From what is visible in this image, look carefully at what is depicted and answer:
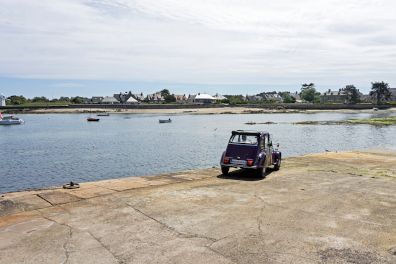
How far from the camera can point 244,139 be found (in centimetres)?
1853

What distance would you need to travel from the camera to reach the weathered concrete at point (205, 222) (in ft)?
28.1

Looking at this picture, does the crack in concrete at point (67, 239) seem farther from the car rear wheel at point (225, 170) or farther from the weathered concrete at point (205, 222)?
the car rear wheel at point (225, 170)

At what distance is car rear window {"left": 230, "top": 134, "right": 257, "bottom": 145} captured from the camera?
1834 centimetres

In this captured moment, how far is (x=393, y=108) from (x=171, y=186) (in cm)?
19921

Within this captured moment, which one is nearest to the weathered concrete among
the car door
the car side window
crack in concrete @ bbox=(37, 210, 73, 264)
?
crack in concrete @ bbox=(37, 210, 73, 264)

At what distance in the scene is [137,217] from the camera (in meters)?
11.3

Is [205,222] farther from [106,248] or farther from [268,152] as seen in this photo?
[268,152]

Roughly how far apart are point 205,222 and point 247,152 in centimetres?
761

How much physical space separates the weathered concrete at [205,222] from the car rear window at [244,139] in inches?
70.7

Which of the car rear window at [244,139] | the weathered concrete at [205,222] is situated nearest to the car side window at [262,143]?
the car rear window at [244,139]

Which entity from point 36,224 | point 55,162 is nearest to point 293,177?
point 36,224

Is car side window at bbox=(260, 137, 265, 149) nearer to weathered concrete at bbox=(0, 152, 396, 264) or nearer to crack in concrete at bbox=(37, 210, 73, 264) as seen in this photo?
weathered concrete at bbox=(0, 152, 396, 264)

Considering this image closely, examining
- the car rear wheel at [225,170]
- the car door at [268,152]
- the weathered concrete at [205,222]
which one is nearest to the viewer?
the weathered concrete at [205,222]

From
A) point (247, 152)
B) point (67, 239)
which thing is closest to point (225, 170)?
point (247, 152)
